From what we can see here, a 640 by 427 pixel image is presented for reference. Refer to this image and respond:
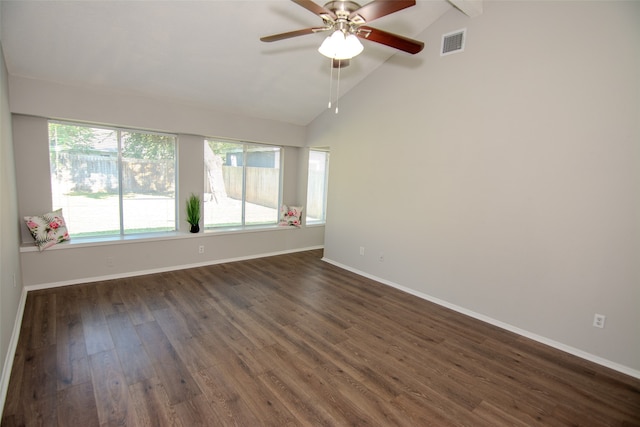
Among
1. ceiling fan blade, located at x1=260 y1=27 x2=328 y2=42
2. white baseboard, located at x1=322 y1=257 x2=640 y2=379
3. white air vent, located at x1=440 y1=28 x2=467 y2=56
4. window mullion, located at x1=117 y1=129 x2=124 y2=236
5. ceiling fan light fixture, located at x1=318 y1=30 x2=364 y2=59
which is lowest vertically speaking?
white baseboard, located at x1=322 y1=257 x2=640 y2=379

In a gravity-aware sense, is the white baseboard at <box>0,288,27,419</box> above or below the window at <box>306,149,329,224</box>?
below

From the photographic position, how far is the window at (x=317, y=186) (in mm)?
6228

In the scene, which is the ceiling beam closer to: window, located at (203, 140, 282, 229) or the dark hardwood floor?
the dark hardwood floor

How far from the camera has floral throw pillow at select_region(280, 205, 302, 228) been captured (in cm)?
579

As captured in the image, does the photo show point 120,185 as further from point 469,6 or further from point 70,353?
point 469,6

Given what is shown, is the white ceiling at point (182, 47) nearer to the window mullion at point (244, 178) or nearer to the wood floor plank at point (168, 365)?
the window mullion at point (244, 178)

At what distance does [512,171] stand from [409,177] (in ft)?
3.95

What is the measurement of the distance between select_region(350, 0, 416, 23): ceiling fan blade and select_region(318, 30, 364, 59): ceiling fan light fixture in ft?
0.40


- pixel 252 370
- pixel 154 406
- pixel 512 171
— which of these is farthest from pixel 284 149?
pixel 154 406

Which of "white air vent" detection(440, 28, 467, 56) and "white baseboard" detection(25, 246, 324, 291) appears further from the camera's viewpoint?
"white baseboard" detection(25, 246, 324, 291)

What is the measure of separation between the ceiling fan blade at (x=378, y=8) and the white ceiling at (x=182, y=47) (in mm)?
1089

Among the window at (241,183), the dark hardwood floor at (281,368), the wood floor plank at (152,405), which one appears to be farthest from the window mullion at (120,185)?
the wood floor plank at (152,405)

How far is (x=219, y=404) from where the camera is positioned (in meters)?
2.01

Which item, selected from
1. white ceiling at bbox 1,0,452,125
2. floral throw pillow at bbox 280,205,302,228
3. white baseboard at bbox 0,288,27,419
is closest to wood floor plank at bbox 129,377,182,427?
white baseboard at bbox 0,288,27,419
